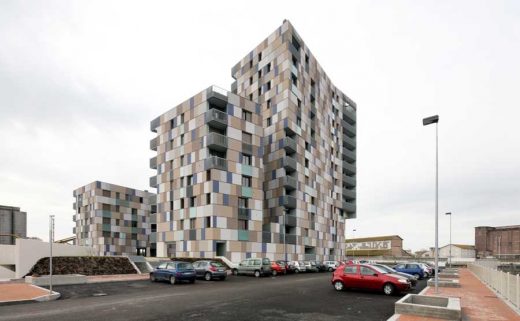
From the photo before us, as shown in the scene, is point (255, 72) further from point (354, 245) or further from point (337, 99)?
point (354, 245)

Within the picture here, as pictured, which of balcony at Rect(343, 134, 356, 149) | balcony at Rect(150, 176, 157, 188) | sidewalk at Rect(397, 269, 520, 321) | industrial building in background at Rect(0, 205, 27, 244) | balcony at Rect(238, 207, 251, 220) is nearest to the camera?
sidewalk at Rect(397, 269, 520, 321)

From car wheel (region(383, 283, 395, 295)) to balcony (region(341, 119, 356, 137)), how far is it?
210 ft

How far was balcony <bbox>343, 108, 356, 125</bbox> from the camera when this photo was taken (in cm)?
8275

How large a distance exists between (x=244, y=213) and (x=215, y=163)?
25.3 feet

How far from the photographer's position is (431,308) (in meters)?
11.2

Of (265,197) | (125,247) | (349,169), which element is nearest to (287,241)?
(265,197)

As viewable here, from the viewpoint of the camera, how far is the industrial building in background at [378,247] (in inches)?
3583

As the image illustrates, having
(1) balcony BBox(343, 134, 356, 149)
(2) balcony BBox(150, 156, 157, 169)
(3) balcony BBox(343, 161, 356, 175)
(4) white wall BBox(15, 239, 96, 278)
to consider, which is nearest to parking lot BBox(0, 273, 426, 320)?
(4) white wall BBox(15, 239, 96, 278)

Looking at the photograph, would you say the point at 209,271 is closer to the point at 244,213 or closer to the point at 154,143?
the point at 244,213

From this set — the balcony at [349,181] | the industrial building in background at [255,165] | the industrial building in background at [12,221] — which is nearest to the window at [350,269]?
the industrial building in background at [255,165]

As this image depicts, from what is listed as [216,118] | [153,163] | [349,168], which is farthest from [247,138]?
[349,168]

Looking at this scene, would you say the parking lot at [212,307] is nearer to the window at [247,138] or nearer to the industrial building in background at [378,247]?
the window at [247,138]

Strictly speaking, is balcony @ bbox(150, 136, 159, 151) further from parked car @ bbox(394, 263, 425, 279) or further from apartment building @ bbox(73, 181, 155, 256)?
parked car @ bbox(394, 263, 425, 279)

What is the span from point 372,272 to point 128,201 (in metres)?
70.7
